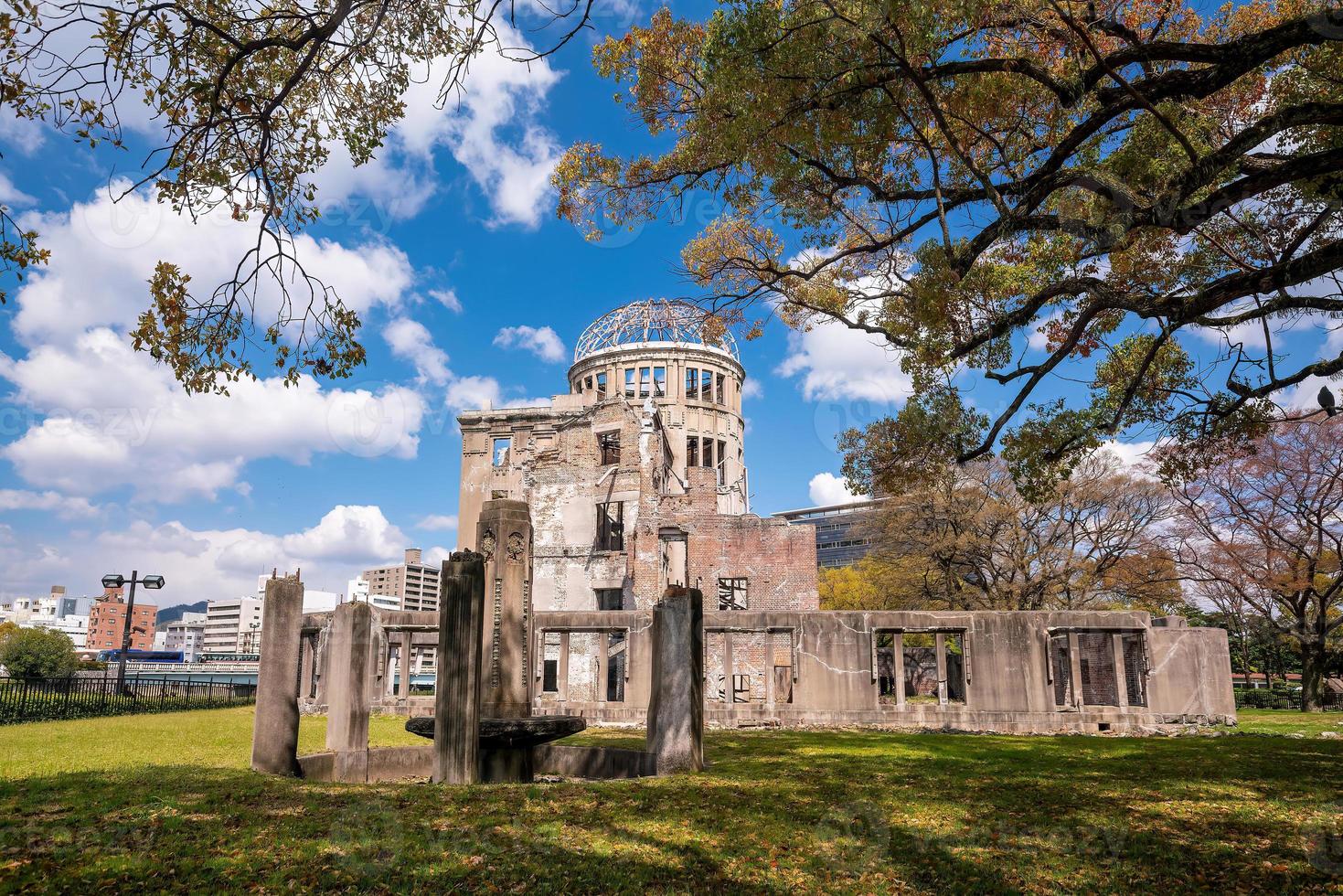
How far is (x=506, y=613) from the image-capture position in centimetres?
1043

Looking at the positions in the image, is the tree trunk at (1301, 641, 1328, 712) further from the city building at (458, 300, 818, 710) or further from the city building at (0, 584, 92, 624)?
the city building at (0, 584, 92, 624)

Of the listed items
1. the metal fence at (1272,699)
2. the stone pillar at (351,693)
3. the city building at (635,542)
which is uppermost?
the city building at (635,542)

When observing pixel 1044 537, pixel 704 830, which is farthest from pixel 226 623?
pixel 704 830

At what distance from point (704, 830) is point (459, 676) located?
3.95 metres

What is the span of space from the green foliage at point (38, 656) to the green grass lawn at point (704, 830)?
1290 inches

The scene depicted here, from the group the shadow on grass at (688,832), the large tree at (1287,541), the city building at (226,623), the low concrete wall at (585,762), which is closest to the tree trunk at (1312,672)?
the large tree at (1287,541)

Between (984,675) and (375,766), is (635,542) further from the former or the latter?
(375,766)

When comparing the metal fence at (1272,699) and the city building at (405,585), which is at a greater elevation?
the city building at (405,585)

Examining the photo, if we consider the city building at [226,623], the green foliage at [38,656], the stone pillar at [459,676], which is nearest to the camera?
the stone pillar at [459,676]

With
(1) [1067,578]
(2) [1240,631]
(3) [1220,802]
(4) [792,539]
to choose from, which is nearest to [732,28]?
(3) [1220,802]

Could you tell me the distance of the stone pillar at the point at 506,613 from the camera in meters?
10.3

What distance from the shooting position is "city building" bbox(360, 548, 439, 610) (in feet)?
323

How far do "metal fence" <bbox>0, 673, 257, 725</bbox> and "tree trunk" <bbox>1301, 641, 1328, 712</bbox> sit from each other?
38.1 metres
